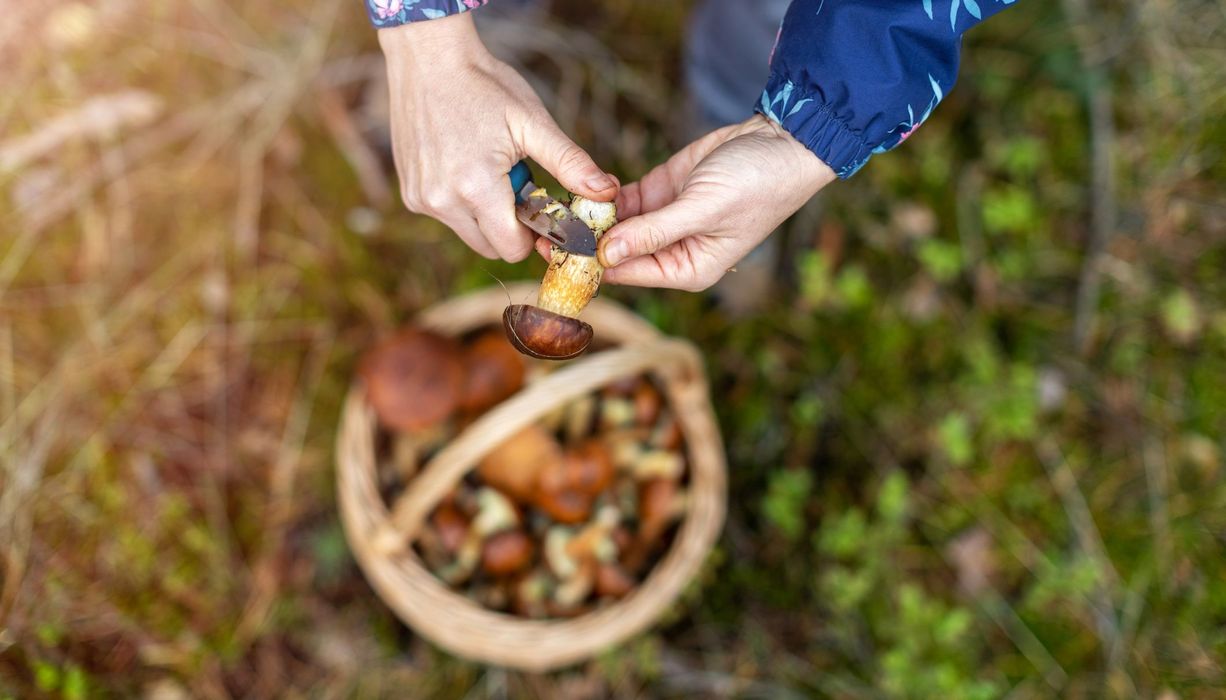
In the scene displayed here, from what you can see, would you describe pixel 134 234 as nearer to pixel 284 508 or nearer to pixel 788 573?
pixel 284 508

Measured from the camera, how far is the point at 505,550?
245cm

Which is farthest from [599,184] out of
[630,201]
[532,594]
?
[532,594]

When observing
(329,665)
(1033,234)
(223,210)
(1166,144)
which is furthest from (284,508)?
(1166,144)

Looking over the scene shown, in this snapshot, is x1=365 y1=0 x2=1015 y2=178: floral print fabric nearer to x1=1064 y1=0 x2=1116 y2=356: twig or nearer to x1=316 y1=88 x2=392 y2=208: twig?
x1=316 y1=88 x2=392 y2=208: twig

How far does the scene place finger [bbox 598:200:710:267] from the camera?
1557 millimetres

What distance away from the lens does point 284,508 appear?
2842 mm

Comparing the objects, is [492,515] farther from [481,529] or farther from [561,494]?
[561,494]

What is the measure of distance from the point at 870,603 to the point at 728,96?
1.87 metres

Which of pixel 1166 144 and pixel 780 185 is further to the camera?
pixel 1166 144

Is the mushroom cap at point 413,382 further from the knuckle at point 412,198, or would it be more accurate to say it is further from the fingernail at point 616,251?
the fingernail at point 616,251

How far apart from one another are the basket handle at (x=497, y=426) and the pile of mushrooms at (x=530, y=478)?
0.26 meters

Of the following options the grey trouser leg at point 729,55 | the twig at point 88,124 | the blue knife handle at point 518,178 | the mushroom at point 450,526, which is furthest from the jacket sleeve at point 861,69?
the twig at point 88,124

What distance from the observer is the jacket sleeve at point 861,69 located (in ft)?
4.78

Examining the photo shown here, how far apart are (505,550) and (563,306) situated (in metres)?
1.07
